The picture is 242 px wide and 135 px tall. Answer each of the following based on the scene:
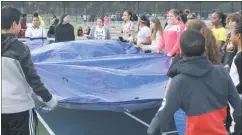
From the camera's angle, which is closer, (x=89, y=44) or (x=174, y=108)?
(x=174, y=108)

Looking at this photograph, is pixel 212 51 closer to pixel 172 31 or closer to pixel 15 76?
pixel 15 76

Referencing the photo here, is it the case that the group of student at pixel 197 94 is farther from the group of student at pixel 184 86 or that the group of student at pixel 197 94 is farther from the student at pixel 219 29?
the student at pixel 219 29

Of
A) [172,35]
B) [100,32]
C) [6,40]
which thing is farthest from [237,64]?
[100,32]

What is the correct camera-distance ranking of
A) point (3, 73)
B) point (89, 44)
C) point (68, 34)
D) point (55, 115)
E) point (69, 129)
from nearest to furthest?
point (3, 73) < point (69, 129) < point (55, 115) < point (89, 44) < point (68, 34)

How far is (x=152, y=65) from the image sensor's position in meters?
6.46

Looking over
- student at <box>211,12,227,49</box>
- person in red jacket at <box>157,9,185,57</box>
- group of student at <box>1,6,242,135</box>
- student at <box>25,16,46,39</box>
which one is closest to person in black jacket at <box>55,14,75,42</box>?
student at <box>25,16,46,39</box>

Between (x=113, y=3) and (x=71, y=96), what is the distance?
23.6m

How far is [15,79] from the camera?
3.16 m

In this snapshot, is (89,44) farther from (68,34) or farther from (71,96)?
(71,96)

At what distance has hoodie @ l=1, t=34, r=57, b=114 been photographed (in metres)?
3.11

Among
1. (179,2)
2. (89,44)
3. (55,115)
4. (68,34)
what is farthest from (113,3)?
(55,115)

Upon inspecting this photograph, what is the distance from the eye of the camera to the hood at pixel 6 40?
10.2 feet

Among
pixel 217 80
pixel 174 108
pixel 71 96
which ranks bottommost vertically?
pixel 71 96

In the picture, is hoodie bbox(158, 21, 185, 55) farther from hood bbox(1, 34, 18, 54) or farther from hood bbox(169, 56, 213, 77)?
hood bbox(169, 56, 213, 77)
